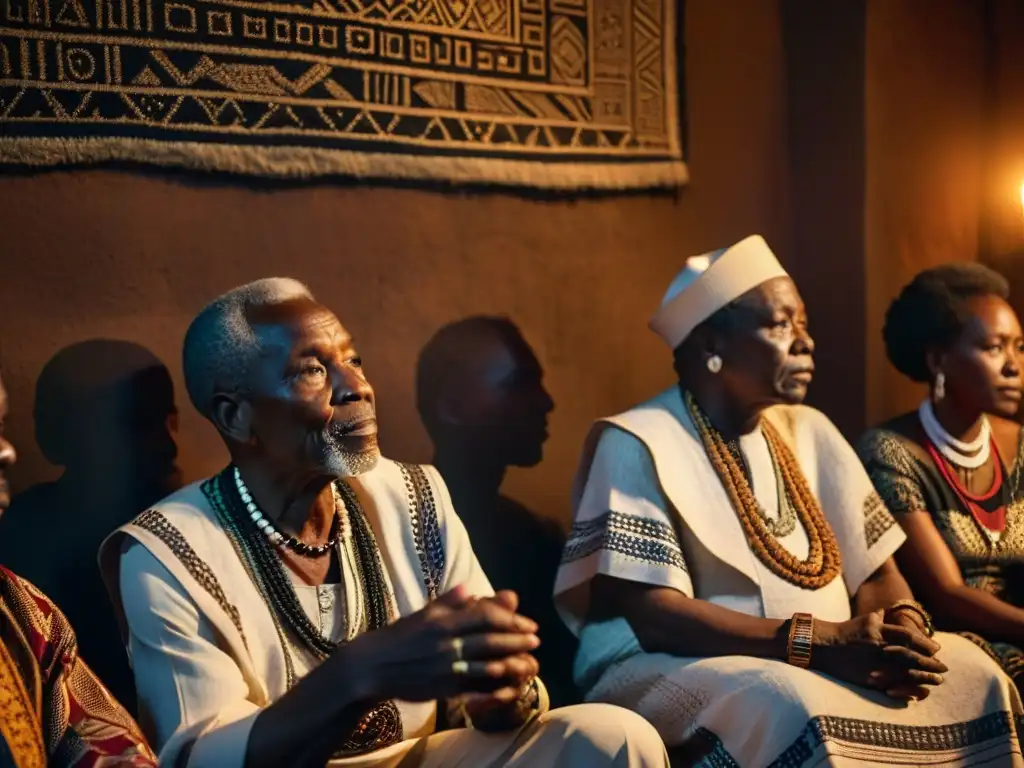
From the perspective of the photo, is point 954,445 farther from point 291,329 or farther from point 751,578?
point 291,329

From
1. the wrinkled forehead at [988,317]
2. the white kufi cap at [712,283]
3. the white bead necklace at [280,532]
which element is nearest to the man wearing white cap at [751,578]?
the white kufi cap at [712,283]

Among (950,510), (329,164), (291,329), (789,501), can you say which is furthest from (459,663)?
(950,510)

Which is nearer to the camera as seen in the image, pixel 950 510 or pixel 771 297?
pixel 771 297

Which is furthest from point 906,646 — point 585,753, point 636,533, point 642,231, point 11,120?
point 11,120

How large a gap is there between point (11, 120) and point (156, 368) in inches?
25.9

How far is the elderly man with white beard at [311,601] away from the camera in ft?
7.09

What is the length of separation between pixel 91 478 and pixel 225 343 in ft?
2.17

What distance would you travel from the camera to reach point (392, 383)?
3551 millimetres

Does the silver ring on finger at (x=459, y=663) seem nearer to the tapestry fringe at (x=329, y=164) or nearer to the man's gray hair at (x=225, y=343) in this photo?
the man's gray hair at (x=225, y=343)

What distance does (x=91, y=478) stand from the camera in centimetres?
304

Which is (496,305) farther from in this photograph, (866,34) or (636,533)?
(866,34)

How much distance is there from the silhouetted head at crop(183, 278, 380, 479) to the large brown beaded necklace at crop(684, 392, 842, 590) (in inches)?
40.3

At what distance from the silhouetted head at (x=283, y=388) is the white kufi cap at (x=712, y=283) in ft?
3.31

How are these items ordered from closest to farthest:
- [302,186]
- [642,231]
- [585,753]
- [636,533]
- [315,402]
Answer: [585,753]
[315,402]
[636,533]
[302,186]
[642,231]
